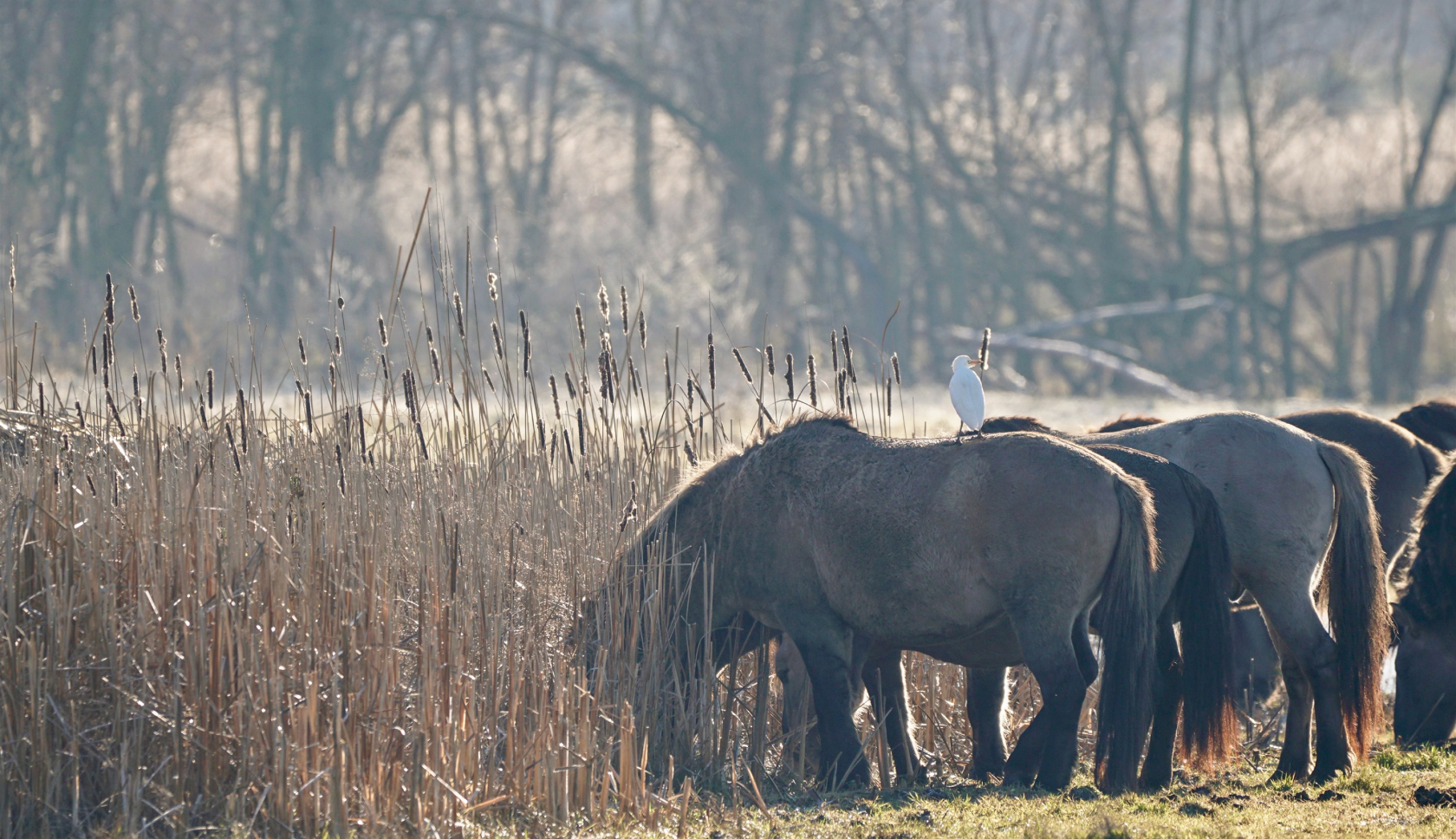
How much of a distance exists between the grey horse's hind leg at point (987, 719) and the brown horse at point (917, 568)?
302 millimetres

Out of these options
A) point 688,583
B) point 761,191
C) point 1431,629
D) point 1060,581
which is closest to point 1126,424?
point 1431,629

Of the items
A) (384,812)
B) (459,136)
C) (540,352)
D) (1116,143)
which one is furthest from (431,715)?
(459,136)

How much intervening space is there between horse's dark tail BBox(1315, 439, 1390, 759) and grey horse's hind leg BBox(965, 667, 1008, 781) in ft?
4.47

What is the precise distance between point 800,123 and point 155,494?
70.8ft

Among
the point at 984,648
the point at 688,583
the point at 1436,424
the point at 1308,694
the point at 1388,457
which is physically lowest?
the point at 1308,694

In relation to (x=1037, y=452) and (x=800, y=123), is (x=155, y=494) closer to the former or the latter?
(x=1037, y=452)

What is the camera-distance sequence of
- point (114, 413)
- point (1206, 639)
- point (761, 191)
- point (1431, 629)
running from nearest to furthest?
point (1206, 639) → point (114, 413) → point (1431, 629) → point (761, 191)

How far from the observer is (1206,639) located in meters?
5.29

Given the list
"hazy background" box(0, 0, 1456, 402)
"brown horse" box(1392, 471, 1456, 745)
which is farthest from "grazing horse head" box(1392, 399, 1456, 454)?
"hazy background" box(0, 0, 1456, 402)

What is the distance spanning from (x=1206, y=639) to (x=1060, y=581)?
0.73 m

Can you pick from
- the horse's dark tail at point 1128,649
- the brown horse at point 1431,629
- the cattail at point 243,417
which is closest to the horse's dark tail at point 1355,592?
the brown horse at point 1431,629

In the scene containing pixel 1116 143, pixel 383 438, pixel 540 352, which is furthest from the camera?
pixel 1116 143

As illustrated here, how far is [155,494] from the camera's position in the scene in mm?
4719

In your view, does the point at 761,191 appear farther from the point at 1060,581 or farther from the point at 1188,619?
the point at 1060,581
